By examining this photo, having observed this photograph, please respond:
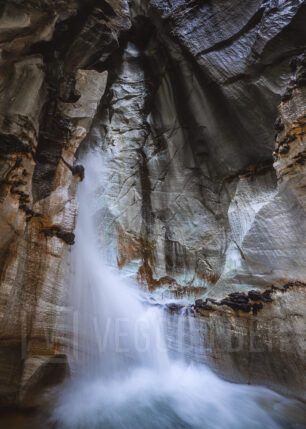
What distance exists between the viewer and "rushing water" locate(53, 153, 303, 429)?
4.93 m

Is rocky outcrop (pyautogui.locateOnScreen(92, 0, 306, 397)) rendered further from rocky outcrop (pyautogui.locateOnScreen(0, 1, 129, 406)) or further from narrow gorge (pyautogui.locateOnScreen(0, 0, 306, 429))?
rocky outcrop (pyautogui.locateOnScreen(0, 1, 129, 406))

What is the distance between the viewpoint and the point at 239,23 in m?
7.86

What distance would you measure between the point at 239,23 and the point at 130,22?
403cm

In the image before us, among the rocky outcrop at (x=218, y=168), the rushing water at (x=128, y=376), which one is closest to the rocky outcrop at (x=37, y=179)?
the rushing water at (x=128, y=376)

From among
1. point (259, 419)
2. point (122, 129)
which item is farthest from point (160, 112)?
point (259, 419)

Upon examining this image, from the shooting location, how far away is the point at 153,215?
392 inches

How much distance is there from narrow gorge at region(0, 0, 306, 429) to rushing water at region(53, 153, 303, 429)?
4 cm

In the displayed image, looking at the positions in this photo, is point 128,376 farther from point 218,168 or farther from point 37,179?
point 218,168

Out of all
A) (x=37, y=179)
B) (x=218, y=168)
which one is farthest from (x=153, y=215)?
(x=37, y=179)

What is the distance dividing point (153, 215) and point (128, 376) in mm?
4929

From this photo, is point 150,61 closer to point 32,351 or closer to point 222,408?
point 32,351

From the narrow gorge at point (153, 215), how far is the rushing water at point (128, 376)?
4cm

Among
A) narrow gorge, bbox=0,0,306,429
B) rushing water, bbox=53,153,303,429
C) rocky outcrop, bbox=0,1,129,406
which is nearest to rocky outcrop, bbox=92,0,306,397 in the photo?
narrow gorge, bbox=0,0,306,429

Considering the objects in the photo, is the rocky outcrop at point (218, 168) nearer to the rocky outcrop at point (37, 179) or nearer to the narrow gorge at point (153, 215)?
→ the narrow gorge at point (153, 215)
